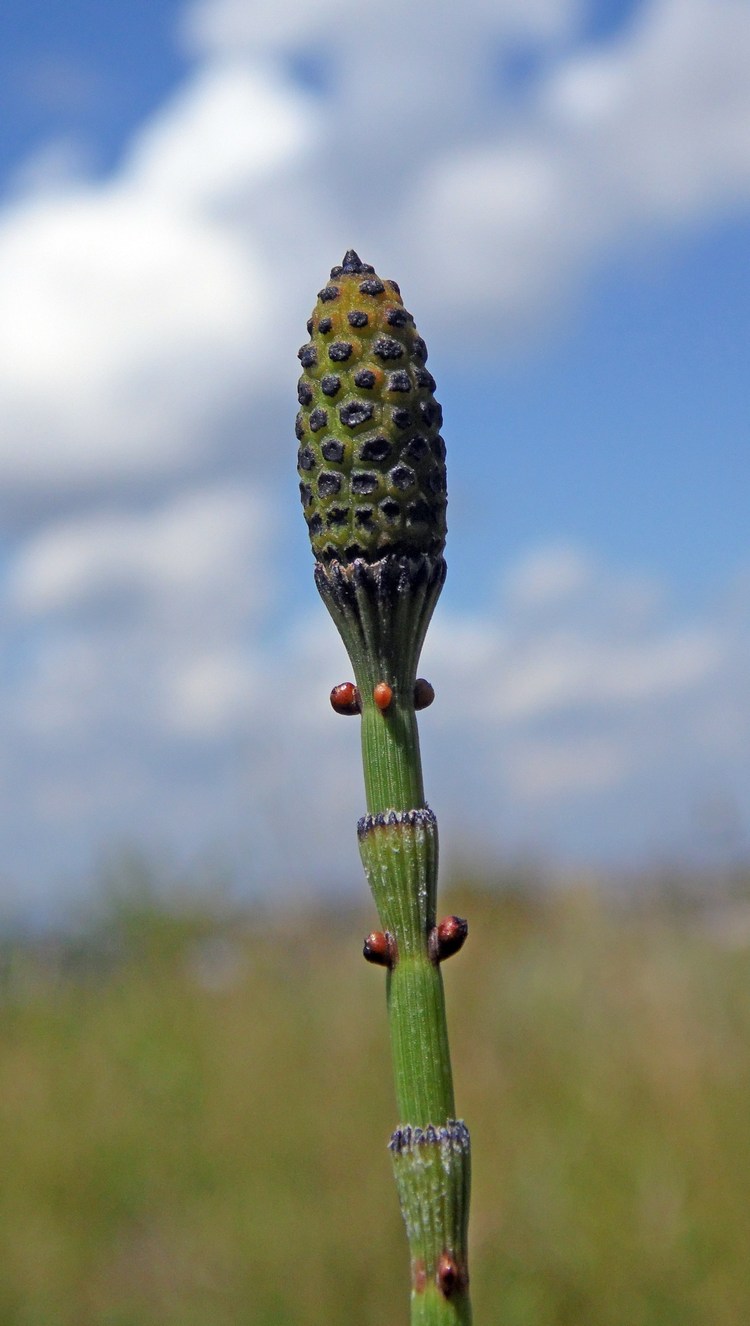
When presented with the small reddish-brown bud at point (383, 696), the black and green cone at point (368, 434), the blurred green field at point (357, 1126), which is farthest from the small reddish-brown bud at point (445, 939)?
the blurred green field at point (357, 1126)

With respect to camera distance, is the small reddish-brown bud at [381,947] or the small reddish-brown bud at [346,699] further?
the small reddish-brown bud at [346,699]

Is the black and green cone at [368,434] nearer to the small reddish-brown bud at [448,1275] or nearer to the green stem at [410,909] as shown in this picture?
the green stem at [410,909]

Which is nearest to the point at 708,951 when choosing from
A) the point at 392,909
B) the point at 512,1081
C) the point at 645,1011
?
the point at 645,1011

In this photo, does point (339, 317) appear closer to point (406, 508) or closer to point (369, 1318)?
point (406, 508)

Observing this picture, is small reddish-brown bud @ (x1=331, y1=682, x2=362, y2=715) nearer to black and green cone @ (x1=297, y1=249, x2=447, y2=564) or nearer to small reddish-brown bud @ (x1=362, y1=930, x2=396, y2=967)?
black and green cone @ (x1=297, y1=249, x2=447, y2=564)

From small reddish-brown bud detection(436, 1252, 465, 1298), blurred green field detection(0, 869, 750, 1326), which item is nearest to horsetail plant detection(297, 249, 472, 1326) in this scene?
small reddish-brown bud detection(436, 1252, 465, 1298)

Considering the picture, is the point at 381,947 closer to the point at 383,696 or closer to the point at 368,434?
the point at 383,696
